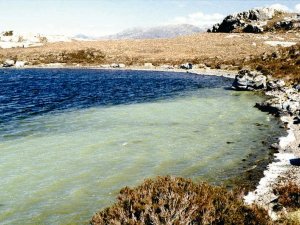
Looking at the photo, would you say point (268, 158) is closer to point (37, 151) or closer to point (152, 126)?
point (152, 126)

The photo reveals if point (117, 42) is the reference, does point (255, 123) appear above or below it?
below

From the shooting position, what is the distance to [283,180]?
16.1 meters

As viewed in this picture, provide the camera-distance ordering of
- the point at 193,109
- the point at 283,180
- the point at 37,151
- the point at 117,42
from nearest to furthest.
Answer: the point at 283,180 < the point at 37,151 < the point at 193,109 < the point at 117,42

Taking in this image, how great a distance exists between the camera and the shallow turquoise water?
48.2ft

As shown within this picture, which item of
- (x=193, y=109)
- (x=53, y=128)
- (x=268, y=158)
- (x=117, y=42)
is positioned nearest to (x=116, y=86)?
(x=193, y=109)

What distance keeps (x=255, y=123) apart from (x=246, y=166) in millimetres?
11201

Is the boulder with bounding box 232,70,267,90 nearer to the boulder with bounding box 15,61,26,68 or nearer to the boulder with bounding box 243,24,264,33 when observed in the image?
the boulder with bounding box 15,61,26,68

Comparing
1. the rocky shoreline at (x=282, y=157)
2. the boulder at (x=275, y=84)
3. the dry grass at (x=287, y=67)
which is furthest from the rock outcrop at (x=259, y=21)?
the rocky shoreline at (x=282, y=157)

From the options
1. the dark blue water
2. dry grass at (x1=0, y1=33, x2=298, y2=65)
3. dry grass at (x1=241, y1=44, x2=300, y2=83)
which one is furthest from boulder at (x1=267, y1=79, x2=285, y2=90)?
dry grass at (x1=0, y1=33, x2=298, y2=65)

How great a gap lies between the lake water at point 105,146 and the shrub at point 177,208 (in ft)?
12.7

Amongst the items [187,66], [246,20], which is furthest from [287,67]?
[246,20]

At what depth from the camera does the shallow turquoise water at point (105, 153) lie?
48.2 ft

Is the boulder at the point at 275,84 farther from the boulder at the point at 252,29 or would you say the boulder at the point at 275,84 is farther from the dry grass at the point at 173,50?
the boulder at the point at 252,29

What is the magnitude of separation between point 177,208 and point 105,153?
12.5 meters
